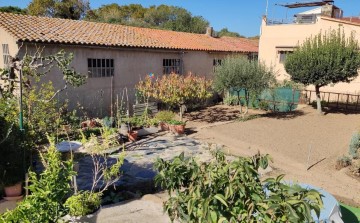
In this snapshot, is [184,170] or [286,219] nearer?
[286,219]

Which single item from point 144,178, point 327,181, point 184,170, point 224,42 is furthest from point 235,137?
point 224,42

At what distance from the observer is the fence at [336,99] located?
1986cm

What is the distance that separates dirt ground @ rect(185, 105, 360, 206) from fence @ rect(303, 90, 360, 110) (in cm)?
167

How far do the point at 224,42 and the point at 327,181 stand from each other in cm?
2008

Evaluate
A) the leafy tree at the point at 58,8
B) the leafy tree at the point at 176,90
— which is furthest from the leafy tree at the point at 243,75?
the leafy tree at the point at 58,8

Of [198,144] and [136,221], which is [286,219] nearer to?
[136,221]

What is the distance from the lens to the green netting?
20000 millimetres

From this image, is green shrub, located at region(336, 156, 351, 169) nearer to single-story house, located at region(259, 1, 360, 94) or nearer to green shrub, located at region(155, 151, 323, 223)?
green shrub, located at region(155, 151, 323, 223)

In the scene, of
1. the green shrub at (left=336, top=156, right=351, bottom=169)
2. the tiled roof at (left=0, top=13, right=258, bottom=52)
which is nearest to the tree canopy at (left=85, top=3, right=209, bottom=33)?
the tiled roof at (left=0, top=13, right=258, bottom=52)

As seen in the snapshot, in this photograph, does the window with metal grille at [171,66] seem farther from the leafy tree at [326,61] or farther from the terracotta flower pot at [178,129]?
the leafy tree at [326,61]

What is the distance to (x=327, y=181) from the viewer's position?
9211 mm

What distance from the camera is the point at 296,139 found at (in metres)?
13.5

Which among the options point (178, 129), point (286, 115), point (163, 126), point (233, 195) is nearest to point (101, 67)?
point (163, 126)

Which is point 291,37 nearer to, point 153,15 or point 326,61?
point 326,61
